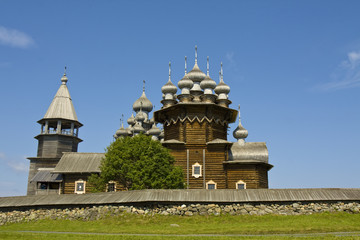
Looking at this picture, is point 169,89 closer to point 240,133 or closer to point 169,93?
point 169,93

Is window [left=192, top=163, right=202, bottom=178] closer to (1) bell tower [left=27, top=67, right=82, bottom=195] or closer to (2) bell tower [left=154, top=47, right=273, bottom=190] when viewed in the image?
(2) bell tower [left=154, top=47, right=273, bottom=190]

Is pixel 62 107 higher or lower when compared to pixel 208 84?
higher

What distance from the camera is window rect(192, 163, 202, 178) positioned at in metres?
33.5

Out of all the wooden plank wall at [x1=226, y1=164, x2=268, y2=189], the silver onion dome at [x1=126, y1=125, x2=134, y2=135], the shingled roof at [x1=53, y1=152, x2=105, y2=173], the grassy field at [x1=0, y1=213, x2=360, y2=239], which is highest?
the silver onion dome at [x1=126, y1=125, x2=134, y2=135]

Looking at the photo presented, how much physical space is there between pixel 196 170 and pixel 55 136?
2253cm

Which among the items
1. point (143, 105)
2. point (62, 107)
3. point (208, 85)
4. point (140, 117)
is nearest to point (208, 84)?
point (208, 85)

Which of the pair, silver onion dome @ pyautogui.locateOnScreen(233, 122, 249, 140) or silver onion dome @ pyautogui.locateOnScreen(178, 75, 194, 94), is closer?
silver onion dome @ pyautogui.locateOnScreen(178, 75, 194, 94)

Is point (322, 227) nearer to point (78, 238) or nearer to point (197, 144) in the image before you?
point (78, 238)

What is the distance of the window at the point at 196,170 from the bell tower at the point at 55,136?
20.9m

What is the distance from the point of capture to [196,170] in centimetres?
3369

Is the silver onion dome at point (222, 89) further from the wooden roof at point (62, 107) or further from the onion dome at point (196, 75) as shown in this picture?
the wooden roof at point (62, 107)

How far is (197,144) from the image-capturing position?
34125mm

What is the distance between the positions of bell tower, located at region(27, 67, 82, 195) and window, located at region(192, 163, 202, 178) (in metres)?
20.9

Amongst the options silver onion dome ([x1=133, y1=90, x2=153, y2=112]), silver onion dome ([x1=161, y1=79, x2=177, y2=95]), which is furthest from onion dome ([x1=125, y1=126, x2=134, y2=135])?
silver onion dome ([x1=161, y1=79, x2=177, y2=95])
